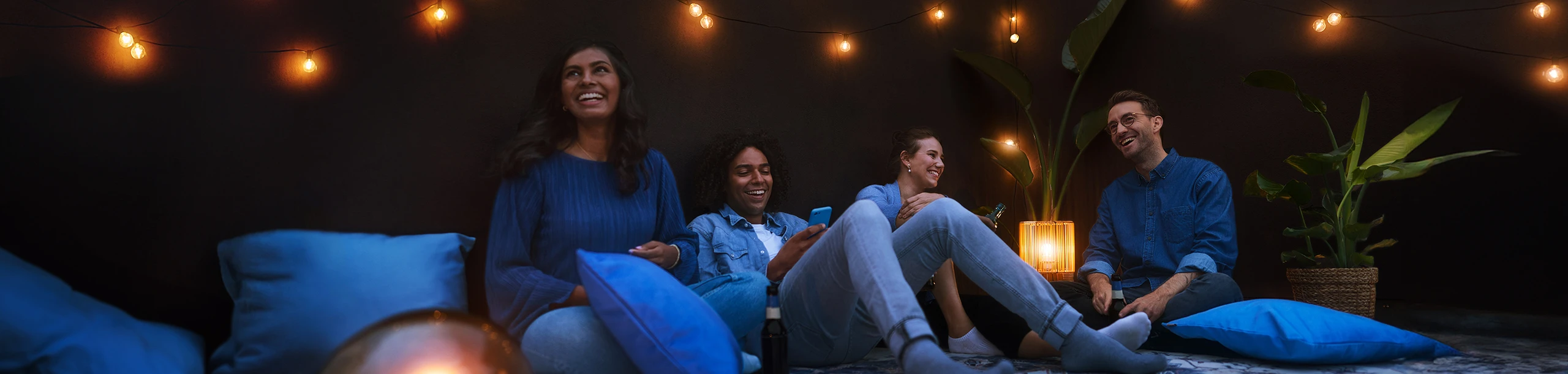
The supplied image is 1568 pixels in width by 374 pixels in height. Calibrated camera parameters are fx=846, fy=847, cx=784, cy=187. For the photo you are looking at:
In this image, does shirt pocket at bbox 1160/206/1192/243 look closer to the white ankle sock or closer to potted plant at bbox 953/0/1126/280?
the white ankle sock

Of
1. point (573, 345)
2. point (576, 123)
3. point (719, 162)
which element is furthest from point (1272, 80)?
point (573, 345)

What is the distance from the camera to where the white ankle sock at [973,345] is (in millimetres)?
2518

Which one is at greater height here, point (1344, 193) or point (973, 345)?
point (1344, 193)

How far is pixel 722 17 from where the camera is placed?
3.24 metres

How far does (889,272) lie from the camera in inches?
60.7

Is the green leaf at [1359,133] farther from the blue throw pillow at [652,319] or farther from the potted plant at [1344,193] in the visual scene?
the blue throw pillow at [652,319]

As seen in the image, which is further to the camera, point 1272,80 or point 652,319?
point 1272,80

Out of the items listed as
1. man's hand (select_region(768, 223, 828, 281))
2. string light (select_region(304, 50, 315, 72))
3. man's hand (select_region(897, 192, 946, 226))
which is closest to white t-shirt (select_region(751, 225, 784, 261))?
man's hand (select_region(897, 192, 946, 226))

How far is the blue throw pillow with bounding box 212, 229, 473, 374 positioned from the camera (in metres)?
1.83

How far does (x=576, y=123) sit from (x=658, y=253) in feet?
1.56

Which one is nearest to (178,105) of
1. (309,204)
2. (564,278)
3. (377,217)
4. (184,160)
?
(184,160)

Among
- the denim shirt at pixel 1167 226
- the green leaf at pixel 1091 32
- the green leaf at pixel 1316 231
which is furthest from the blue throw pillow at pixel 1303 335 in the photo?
the green leaf at pixel 1091 32

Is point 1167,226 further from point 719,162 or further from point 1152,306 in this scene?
point 719,162

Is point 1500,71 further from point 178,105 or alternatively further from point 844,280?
point 178,105
